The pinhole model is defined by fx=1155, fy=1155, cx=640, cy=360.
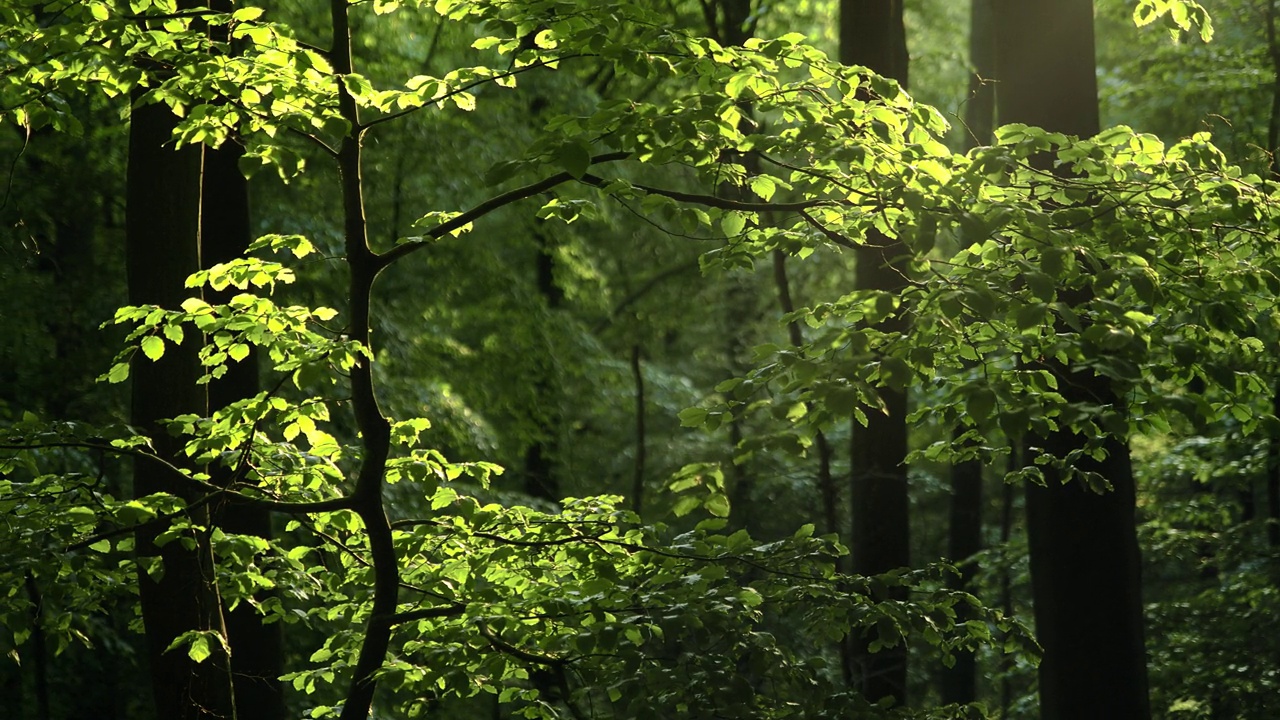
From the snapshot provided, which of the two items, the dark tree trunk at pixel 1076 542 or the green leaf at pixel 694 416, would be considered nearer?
the green leaf at pixel 694 416

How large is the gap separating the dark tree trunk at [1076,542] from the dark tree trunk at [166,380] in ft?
12.3

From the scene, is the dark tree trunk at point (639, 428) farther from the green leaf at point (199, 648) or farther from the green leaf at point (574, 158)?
the green leaf at point (574, 158)

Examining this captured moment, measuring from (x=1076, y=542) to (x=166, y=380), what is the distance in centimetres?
417

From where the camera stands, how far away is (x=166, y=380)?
493 cm

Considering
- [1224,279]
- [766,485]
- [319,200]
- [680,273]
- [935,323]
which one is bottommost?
[935,323]

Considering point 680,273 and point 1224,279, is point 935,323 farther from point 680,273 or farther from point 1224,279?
point 680,273

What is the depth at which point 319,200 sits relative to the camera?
10016 millimetres

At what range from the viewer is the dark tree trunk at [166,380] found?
4.80 m

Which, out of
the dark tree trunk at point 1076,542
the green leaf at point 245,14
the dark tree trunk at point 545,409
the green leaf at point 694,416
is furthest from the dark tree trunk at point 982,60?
the green leaf at point 694,416

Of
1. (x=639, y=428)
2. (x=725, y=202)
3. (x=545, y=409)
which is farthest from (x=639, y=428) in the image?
(x=725, y=202)

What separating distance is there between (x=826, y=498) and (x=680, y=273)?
7947 millimetres

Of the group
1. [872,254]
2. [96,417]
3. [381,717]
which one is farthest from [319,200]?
[872,254]

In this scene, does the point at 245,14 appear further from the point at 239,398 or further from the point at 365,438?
the point at 239,398

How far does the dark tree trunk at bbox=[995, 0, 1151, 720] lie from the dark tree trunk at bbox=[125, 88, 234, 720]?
3762 millimetres
